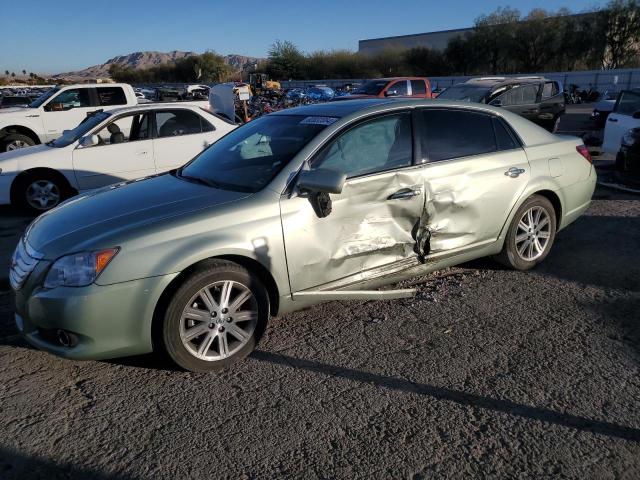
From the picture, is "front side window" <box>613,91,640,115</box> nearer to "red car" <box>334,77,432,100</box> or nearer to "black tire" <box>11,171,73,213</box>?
"red car" <box>334,77,432,100</box>

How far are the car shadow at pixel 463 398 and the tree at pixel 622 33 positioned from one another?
6065 centimetres

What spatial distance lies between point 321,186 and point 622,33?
2413 inches

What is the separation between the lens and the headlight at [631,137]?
303 inches

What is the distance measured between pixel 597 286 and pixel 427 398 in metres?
2.38

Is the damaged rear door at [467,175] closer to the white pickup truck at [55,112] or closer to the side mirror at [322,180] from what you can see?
the side mirror at [322,180]

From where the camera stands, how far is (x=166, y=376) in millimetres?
3189

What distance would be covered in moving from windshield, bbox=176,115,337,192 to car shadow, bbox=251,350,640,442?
1174 millimetres

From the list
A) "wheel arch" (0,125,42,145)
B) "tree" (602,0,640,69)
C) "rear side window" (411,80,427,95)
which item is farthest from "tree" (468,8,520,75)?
"wheel arch" (0,125,42,145)

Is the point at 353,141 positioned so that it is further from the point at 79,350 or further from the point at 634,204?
the point at 634,204

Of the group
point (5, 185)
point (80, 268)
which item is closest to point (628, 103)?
point (80, 268)

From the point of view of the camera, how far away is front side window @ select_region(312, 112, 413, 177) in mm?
3693

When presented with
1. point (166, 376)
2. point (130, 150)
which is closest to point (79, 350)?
point (166, 376)

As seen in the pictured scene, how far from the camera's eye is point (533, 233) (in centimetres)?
473

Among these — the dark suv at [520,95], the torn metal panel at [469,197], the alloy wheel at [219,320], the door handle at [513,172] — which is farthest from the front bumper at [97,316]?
the dark suv at [520,95]
